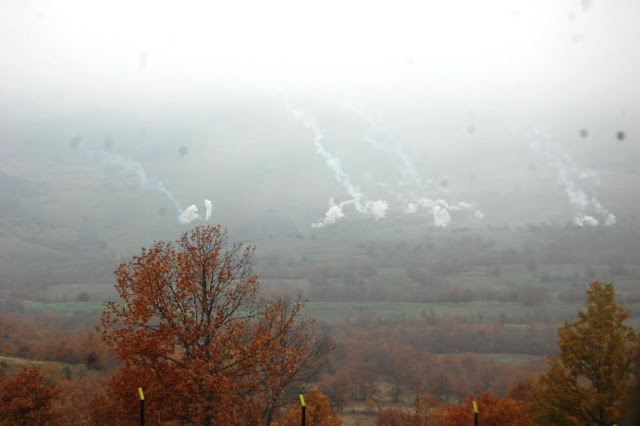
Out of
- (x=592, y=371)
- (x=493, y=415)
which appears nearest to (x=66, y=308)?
(x=493, y=415)

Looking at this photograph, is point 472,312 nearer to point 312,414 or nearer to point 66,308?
point 66,308

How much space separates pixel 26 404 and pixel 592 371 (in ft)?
101

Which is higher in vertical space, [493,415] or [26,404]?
[26,404]

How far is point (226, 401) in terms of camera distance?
2750cm

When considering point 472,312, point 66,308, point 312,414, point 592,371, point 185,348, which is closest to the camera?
point 185,348

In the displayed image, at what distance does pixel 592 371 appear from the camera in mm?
33000

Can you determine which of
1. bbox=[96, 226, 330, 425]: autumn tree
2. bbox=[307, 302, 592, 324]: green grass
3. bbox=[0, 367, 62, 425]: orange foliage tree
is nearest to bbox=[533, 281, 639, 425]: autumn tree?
bbox=[96, 226, 330, 425]: autumn tree

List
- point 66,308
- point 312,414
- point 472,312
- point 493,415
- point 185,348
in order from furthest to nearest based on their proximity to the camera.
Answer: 1. point 472,312
2. point 66,308
3. point 312,414
4. point 493,415
5. point 185,348

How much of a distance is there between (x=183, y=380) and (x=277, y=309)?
8984mm

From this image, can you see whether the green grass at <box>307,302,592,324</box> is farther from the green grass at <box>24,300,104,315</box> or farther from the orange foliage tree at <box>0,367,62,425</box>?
the orange foliage tree at <box>0,367,62,425</box>

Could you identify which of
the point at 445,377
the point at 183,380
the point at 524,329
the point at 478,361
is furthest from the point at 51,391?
the point at 524,329

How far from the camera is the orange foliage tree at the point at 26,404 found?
3234 cm

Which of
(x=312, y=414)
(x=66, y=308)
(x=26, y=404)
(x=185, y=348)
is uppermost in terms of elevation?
(x=66, y=308)

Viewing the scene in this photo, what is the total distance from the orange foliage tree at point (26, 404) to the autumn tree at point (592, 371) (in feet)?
88.2
